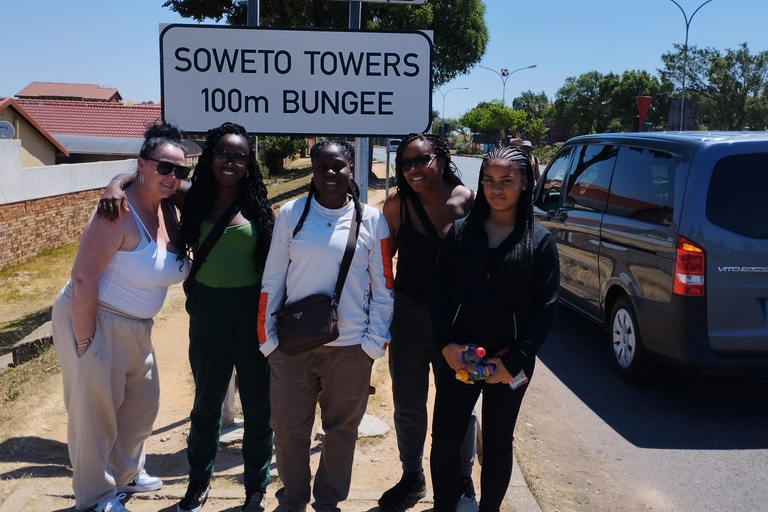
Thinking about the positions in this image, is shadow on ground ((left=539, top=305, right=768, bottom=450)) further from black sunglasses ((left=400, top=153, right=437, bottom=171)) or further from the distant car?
black sunglasses ((left=400, top=153, right=437, bottom=171))

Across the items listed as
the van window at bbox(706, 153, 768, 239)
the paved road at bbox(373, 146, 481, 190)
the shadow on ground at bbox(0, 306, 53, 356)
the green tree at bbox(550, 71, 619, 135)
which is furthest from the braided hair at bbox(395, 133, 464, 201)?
the green tree at bbox(550, 71, 619, 135)

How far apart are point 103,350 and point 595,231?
13.7 feet

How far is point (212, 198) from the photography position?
340cm

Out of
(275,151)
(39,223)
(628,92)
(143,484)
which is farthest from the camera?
(628,92)

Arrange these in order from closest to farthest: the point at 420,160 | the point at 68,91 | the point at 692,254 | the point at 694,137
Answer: the point at 420,160
the point at 692,254
the point at 694,137
the point at 68,91

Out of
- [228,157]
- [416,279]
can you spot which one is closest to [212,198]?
[228,157]

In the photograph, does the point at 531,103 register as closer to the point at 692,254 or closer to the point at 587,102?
the point at 587,102

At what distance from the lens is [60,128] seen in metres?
33.6

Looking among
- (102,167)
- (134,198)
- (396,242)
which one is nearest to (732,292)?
(396,242)

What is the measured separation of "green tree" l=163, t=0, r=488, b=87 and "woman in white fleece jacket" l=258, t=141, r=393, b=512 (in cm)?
1800

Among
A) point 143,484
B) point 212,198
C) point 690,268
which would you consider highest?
point 212,198

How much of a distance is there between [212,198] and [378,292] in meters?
0.86

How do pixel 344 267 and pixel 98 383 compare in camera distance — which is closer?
pixel 344 267

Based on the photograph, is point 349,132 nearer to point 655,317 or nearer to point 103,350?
point 103,350
